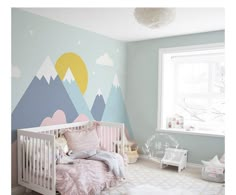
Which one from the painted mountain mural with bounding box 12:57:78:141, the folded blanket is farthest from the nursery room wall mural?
the folded blanket

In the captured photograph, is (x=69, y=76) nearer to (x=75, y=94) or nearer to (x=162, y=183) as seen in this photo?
(x=75, y=94)

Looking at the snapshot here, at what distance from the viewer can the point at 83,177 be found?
2.49 m

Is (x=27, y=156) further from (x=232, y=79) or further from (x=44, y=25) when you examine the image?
(x=232, y=79)

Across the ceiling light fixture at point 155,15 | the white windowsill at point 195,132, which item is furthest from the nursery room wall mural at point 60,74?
the ceiling light fixture at point 155,15

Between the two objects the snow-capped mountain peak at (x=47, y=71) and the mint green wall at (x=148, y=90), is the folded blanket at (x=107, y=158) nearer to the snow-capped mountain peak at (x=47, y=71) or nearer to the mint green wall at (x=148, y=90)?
the snow-capped mountain peak at (x=47, y=71)

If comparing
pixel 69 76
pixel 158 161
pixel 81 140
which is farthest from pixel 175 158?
pixel 69 76

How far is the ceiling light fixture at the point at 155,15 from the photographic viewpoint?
72.7 inches

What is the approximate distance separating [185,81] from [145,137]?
1.26m

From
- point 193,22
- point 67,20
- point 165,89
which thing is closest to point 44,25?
point 67,20

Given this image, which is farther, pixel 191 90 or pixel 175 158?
pixel 191 90

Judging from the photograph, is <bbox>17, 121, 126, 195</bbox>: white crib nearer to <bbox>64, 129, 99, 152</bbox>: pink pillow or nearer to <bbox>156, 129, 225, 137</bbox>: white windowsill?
<bbox>64, 129, 99, 152</bbox>: pink pillow

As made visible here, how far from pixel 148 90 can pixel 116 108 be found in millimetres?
671

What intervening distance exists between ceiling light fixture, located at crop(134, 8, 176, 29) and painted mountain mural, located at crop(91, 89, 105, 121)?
2.16m

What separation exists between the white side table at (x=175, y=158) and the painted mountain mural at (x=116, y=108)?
0.89 metres
